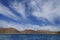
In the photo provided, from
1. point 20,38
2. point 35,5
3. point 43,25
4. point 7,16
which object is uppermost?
point 35,5

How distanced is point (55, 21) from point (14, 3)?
785 millimetres

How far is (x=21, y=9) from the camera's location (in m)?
2.25

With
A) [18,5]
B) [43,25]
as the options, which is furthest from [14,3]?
[43,25]

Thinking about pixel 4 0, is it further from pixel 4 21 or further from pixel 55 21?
pixel 55 21

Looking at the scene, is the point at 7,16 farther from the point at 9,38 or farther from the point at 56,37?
the point at 56,37

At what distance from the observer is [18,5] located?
224 centimetres

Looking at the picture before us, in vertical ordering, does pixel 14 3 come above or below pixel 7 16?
above

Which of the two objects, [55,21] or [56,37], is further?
[56,37]

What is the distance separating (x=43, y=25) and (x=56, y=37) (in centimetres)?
41

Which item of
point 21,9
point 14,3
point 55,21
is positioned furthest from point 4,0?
point 55,21

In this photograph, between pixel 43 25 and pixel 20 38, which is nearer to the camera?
pixel 43 25

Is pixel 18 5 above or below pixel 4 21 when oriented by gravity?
above

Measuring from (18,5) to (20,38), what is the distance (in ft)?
2.20

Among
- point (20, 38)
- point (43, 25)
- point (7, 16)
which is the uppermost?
point (7, 16)
